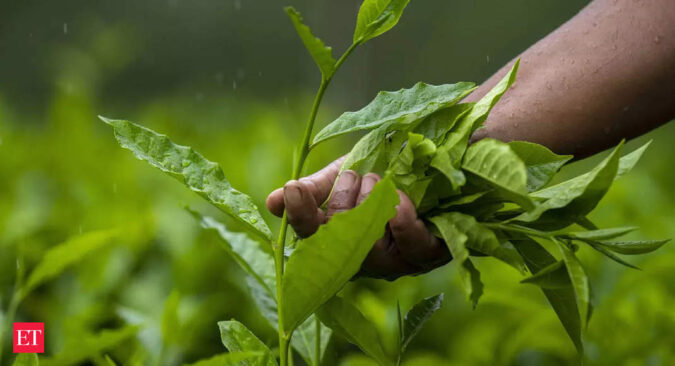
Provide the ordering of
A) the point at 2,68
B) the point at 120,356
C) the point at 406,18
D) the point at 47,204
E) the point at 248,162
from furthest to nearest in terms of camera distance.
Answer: the point at 2,68 < the point at 406,18 < the point at 248,162 < the point at 47,204 < the point at 120,356

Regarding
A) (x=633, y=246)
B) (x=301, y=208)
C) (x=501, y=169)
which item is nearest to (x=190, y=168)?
(x=301, y=208)

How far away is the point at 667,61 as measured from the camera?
1326 millimetres

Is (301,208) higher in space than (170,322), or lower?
higher

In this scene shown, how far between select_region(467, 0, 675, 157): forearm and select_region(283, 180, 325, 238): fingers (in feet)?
1.36

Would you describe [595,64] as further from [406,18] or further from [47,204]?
[406,18]

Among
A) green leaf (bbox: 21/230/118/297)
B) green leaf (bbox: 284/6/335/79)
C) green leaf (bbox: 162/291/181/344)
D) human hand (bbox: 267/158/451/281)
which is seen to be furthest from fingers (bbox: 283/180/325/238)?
green leaf (bbox: 21/230/118/297)

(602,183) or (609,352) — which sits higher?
(602,183)

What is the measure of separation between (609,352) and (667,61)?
54 centimetres

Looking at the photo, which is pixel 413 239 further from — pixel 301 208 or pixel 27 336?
pixel 27 336

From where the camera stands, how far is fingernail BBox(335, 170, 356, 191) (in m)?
0.99

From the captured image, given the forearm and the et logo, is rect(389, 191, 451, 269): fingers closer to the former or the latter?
the forearm

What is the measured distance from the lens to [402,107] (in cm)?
97

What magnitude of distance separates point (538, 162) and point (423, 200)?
0.14m

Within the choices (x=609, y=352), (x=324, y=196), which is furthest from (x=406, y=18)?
(x=324, y=196)
